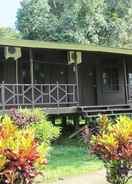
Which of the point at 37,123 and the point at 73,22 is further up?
the point at 37,123

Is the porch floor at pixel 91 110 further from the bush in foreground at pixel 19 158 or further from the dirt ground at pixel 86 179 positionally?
the bush in foreground at pixel 19 158

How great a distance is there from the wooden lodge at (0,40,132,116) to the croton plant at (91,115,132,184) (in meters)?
9.16

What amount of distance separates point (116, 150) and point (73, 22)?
31134 mm

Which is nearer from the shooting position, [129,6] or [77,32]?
[77,32]

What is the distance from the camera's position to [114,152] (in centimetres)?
675

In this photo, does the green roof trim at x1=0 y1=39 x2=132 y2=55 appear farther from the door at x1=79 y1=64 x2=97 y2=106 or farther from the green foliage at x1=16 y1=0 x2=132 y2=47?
the green foliage at x1=16 y1=0 x2=132 y2=47

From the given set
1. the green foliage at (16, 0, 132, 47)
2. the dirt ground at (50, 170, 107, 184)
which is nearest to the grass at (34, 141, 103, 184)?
the dirt ground at (50, 170, 107, 184)

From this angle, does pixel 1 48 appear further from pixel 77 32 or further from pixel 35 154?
pixel 77 32

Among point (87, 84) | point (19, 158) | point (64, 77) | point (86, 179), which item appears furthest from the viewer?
point (87, 84)

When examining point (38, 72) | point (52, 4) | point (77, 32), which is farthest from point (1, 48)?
point (52, 4)

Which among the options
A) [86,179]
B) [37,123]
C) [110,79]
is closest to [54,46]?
[37,123]

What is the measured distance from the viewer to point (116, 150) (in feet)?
22.2

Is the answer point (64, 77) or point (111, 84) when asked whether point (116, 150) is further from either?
point (111, 84)

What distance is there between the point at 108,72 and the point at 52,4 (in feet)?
64.3
